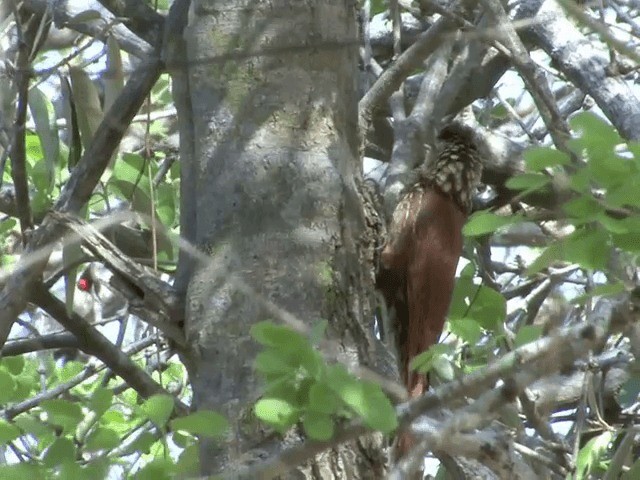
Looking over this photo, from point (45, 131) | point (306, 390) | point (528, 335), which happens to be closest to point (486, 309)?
point (528, 335)

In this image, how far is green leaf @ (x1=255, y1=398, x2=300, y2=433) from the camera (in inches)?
50.1

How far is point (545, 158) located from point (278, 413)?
0.46 m

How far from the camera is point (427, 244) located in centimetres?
252

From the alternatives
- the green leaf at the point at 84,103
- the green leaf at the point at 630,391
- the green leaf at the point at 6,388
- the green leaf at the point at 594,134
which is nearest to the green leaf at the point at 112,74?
the green leaf at the point at 84,103

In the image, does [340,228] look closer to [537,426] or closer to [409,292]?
[537,426]

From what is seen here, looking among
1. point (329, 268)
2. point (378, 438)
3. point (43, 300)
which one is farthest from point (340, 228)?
point (43, 300)

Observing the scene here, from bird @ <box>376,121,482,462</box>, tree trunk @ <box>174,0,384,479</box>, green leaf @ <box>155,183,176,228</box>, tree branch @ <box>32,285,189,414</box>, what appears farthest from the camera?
green leaf @ <box>155,183,176,228</box>

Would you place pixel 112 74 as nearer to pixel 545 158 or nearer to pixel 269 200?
pixel 269 200

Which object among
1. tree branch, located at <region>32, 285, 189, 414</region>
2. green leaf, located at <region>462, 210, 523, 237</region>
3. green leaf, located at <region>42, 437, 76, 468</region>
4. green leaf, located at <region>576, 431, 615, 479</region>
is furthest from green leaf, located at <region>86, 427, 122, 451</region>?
green leaf, located at <region>576, 431, 615, 479</region>

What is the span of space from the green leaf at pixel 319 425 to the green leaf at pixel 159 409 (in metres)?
0.26

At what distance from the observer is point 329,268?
1731mm

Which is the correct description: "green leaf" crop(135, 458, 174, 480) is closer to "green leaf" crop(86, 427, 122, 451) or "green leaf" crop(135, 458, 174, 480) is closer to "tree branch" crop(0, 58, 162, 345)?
"green leaf" crop(86, 427, 122, 451)

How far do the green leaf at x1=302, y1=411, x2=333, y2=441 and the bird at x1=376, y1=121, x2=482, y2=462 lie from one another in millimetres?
1078

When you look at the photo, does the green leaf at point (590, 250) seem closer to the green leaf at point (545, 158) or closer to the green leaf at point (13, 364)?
the green leaf at point (545, 158)
